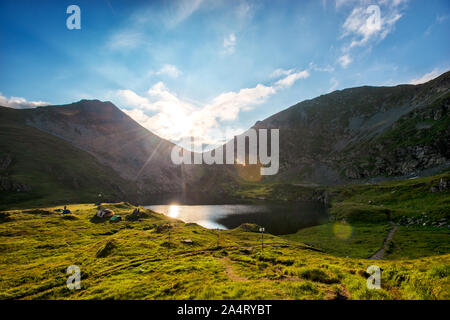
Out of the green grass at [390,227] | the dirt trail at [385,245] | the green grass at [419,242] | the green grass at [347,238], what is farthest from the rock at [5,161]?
the green grass at [419,242]

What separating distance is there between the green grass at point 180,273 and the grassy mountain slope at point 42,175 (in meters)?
94.6

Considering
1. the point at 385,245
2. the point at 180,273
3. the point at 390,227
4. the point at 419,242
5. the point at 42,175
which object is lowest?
the point at 385,245

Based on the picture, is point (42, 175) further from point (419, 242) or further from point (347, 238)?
point (419, 242)

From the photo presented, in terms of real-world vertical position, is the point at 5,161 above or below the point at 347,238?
above

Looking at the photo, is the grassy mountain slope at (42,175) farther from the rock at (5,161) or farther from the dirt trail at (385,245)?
the dirt trail at (385,245)

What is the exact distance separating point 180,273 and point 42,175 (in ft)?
632

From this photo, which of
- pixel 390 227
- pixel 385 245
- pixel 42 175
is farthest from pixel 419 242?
pixel 42 175

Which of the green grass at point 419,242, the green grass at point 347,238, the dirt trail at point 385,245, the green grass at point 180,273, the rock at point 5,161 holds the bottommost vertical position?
the green grass at point 347,238

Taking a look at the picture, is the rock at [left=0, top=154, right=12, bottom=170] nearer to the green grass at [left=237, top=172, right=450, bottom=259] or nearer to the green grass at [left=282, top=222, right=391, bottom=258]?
the green grass at [left=237, top=172, right=450, bottom=259]

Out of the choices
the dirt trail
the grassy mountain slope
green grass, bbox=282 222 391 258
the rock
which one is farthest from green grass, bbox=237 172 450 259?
the rock

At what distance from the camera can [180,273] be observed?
25797mm

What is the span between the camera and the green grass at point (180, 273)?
16906 millimetres

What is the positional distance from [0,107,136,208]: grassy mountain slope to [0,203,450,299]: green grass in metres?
94.6

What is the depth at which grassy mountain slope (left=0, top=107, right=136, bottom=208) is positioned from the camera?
402 feet
